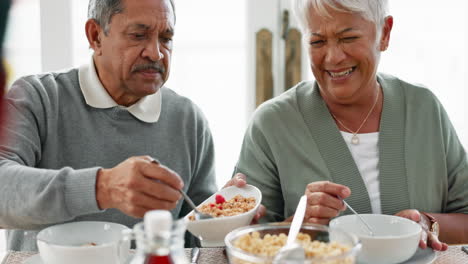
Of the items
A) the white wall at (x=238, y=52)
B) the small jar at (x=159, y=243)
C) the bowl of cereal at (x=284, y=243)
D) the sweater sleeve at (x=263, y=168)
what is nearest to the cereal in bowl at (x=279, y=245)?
the bowl of cereal at (x=284, y=243)

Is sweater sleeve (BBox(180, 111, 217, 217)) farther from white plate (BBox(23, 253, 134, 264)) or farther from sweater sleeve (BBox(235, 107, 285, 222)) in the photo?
white plate (BBox(23, 253, 134, 264))

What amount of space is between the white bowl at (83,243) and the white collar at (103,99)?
2.00ft

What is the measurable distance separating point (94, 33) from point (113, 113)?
0.28 metres

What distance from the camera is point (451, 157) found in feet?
5.64

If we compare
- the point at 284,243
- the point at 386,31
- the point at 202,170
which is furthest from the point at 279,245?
the point at 386,31

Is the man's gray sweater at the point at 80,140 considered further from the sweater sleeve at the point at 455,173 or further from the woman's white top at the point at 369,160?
the sweater sleeve at the point at 455,173

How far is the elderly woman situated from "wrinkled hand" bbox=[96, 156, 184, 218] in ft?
2.11

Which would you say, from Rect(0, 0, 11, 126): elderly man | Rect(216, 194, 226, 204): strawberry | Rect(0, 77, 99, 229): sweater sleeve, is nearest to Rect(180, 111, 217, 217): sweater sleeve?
Rect(216, 194, 226, 204): strawberry

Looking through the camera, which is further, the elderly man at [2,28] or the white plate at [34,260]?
the white plate at [34,260]

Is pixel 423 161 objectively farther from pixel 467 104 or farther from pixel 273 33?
pixel 467 104

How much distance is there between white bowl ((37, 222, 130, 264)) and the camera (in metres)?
0.97

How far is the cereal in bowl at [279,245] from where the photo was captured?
32.8 inches

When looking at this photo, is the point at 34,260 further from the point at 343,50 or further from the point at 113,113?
the point at 343,50

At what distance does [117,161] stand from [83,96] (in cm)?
25
